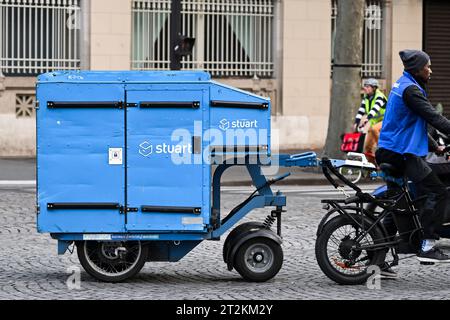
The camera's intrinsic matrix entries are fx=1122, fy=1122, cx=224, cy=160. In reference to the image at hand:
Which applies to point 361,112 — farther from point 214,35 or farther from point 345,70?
point 214,35

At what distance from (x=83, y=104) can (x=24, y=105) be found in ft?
45.6

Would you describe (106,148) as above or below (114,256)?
above

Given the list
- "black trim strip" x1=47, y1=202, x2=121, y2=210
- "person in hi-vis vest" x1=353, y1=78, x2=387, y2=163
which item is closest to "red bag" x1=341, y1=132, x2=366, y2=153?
"person in hi-vis vest" x1=353, y1=78, x2=387, y2=163

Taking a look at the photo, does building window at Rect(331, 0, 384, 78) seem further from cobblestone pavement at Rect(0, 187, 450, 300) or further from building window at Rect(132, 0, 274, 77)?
cobblestone pavement at Rect(0, 187, 450, 300)

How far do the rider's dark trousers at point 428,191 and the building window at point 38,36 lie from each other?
14.9 metres

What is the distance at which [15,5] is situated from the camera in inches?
886

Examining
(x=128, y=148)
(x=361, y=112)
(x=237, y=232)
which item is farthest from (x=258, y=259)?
(x=361, y=112)

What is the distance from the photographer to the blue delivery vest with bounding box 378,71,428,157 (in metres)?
9.02

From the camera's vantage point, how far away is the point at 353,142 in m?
19.0

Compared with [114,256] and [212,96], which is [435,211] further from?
[114,256]

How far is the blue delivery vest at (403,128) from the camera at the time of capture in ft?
29.6

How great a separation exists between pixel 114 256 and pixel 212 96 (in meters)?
1.53

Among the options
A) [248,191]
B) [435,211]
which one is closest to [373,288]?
[435,211]

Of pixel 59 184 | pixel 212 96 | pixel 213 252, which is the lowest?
pixel 213 252
